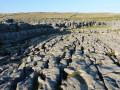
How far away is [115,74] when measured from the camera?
723 inches

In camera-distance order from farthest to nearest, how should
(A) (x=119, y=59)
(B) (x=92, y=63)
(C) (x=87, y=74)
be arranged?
(A) (x=119, y=59) < (B) (x=92, y=63) < (C) (x=87, y=74)

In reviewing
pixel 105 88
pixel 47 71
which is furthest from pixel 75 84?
pixel 47 71

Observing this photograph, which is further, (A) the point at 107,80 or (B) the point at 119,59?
(B) the point at 119,59

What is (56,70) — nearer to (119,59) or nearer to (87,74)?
(87,74)

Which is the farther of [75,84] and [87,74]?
[87,74]

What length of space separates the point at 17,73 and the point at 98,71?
51.3 feet

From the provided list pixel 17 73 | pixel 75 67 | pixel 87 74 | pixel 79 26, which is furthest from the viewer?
pixel 79 26

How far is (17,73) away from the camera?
19.7 meters

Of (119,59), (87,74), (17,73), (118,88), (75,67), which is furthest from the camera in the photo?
(119,59)

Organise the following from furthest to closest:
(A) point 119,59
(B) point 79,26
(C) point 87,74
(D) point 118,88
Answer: (B) point 79,26, (A) point 119,59, (C) point 87,74, (D) point 118,88

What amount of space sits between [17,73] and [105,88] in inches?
615

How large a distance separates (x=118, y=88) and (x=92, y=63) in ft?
28.1

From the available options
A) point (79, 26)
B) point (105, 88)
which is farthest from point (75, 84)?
point (79, 26)

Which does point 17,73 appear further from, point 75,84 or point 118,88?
point 118,88
